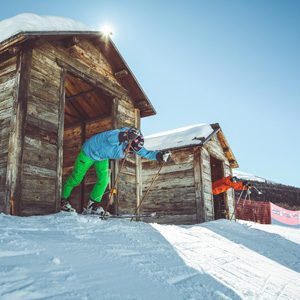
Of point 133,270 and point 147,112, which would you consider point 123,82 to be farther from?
point 133,270

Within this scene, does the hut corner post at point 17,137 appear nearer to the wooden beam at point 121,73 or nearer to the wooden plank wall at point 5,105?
the wooden plank wall at point 5,105

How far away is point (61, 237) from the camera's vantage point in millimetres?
3512

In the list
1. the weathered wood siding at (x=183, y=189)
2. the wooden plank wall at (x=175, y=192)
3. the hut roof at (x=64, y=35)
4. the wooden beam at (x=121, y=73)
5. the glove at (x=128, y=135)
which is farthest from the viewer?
the wooden plank wall at (x=175, y=192)

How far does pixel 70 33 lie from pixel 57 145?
2.56 m

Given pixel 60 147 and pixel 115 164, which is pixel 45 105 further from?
pixel 115 164

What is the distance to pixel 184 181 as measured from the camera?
12.0 meters

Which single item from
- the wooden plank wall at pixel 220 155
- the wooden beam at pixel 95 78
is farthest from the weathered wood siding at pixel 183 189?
the wooden beam at pixel 95 78

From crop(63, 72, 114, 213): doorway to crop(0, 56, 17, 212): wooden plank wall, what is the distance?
9.15ft

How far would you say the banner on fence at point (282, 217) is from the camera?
1927 centimetres

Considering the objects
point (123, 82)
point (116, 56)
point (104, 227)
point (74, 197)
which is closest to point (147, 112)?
→ point (123, 82)

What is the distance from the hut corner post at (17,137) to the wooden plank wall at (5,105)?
0.42 feet

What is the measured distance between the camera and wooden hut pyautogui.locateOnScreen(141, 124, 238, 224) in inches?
456

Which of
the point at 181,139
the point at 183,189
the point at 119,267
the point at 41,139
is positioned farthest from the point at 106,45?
the point at 119,267

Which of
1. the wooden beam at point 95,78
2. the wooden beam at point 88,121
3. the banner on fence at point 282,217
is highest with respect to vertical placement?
the wooden beam at point 95,78
